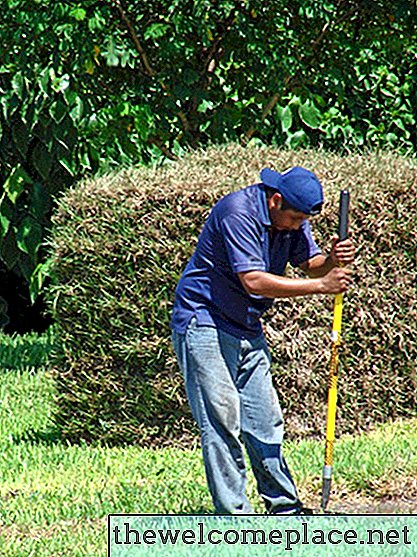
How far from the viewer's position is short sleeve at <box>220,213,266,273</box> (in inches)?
209

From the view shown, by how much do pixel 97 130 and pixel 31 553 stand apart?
4717 mm

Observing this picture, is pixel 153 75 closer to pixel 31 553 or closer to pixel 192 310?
pixel 192 310

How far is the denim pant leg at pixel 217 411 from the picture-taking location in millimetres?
5461

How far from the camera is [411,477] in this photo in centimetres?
655

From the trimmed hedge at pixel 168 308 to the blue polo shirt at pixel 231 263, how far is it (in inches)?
65.0

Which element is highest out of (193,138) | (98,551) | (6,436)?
(193,138)

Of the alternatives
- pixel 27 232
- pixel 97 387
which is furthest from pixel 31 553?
pixel 27 232

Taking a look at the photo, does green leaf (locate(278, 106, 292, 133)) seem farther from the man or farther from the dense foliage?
the man

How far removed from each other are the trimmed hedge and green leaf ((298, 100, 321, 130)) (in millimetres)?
2138

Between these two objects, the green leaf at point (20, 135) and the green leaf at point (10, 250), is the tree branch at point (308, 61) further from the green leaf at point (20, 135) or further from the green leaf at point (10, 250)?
the green leaf at point (10, 250)

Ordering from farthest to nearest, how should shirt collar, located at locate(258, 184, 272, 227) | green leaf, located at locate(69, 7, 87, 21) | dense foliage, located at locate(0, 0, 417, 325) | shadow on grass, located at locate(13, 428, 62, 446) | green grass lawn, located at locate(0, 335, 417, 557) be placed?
dense foliage, located at locate(0, 0, 417, 325), green leaf, located at locate(69, 7, 87, 21), shadow on grass, located at locate(13, 428, 62, 446), green grass lawn, located at locate(0, 335, 417, 557), shirt collar, located at locate(258, 184, 272, 227)

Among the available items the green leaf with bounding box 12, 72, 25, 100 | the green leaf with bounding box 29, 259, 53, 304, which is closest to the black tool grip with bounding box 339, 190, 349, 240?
the green leaf with bounding box 12, 72, 25, 100

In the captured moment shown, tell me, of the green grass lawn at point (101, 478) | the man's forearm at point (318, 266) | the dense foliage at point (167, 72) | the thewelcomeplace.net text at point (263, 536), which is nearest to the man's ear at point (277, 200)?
the man's forearm at point (318, 266)

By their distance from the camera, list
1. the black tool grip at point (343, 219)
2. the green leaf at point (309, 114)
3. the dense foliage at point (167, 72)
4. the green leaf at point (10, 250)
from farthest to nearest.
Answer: the green leaf at point (10, 250)
the green leaf at point (309, 114)
the dense foliage at point (167, 72)
the black tool grip at point (343, 219)
